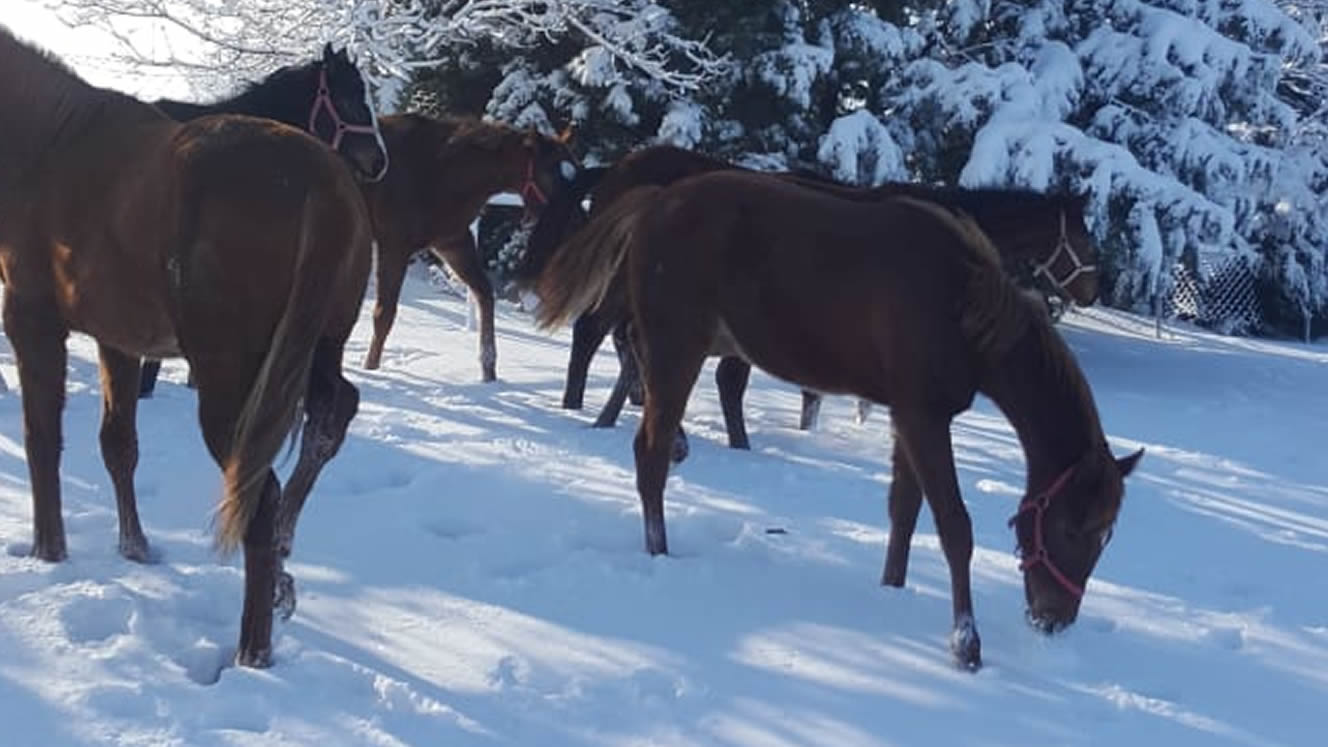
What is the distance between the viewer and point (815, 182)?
6.48m

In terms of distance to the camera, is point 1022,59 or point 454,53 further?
point 454,53

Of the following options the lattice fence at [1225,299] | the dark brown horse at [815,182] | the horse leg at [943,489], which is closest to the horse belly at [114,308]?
the horse leg at [943,489]

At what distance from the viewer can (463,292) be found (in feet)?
48.6

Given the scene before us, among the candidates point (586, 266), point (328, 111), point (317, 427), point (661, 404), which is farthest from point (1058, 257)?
point (317, 427)

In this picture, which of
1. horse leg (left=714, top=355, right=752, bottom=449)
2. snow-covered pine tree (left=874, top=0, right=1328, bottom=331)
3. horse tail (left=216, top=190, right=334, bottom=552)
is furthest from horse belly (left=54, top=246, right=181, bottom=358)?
snow-covered pine tree (left=874, top=0, right=1328, bottom=331)

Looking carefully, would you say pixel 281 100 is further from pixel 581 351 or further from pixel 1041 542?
pixel 1041 542

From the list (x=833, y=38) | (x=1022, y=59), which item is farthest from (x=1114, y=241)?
(x=833, y=38)

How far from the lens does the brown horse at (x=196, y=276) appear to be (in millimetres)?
3379

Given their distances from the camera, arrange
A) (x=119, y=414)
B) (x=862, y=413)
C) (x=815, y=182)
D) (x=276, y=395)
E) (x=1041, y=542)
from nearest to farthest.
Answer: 1. (x=276, y=395)
2. (x=1041, y=542)
3. (x=119, y=414)
4. (x=815, y=182)
5. (x=862, y=413)

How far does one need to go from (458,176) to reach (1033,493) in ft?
18.4

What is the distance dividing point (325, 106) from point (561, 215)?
5.98 ft

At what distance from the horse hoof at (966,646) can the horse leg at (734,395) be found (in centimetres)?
316

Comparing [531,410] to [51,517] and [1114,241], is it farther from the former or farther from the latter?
[1114,241]

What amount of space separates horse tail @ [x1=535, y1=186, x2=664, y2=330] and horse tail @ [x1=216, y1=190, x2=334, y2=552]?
192cm
